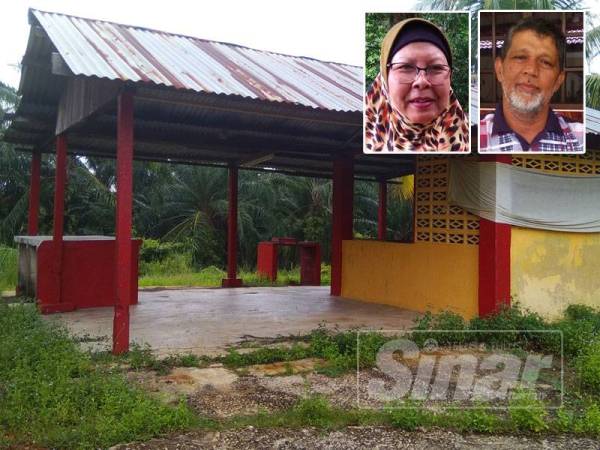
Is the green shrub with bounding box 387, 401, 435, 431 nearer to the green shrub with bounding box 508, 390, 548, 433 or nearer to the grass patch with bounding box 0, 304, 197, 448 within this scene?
the green shrub with bounding box 508, 390, 548, 433

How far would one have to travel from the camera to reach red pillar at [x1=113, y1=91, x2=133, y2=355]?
19.5 feet

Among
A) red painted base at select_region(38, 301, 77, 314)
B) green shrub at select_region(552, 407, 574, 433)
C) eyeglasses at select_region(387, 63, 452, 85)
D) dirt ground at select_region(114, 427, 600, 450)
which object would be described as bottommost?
dirt ground at select_region(114, 427, 600, 450)

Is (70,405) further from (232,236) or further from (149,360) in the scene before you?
(232,236)

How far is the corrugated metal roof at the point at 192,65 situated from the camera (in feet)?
19.9

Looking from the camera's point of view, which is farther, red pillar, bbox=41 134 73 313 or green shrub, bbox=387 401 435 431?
red pillar, bbox=41 134 73 313

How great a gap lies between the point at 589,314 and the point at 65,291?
295 inches

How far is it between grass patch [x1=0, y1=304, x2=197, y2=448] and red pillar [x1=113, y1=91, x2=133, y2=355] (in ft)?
1.62

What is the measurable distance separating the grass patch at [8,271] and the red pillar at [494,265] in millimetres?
8663

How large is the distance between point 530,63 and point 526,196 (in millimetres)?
2183

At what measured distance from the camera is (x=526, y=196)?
26.3ft

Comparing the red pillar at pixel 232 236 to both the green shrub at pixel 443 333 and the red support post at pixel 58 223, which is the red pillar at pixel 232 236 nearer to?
the red support post at pixel 58 223

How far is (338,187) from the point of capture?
11055mm

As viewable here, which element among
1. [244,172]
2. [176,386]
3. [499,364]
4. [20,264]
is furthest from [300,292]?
[244,172]

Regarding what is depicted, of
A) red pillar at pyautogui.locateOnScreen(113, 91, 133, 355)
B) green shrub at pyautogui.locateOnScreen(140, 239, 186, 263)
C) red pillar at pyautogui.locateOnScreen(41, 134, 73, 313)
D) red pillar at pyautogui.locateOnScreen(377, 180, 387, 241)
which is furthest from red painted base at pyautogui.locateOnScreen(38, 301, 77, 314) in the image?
green shrub at pyautogui.locateOnScreen(140, 239, 186, 263)
